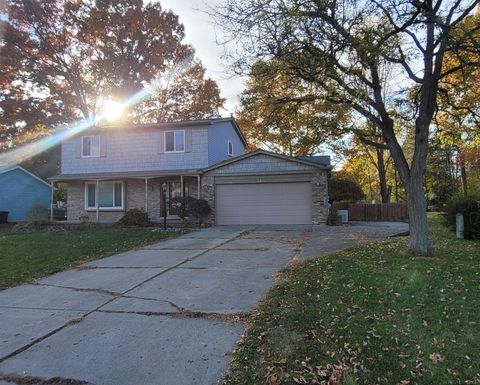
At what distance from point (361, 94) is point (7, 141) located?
30335 millimetres

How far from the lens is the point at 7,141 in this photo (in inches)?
1164

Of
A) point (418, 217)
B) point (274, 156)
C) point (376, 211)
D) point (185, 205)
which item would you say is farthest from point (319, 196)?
point (376, 211)

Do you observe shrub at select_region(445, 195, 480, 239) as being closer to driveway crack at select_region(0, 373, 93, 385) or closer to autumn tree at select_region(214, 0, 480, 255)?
autumn tree at select_region(214, 0, 480, 255)

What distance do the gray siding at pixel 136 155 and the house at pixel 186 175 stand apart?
5 centimetres

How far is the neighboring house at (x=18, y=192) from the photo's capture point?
25.5m

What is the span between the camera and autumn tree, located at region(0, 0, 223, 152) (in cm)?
2589

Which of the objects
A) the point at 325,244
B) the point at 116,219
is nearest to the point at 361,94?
the point at 325,244

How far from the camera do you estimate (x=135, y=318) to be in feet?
16.5

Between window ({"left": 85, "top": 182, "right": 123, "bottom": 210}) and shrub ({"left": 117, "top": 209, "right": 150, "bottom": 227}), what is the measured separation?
2167mm

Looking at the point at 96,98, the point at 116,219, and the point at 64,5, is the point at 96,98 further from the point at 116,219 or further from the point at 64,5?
the point at 116,219

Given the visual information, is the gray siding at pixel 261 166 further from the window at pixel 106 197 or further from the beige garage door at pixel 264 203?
the window at pixel 106 197

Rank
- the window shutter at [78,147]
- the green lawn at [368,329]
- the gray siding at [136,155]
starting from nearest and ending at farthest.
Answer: the green lawn at [368,329] < the gray siding at [136,155] < the window shutter at [78,147]

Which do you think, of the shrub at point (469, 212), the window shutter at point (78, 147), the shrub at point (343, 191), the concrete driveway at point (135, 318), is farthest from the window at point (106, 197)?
the shrub at point (469, 212)

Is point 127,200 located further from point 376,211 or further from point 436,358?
point 436,358
